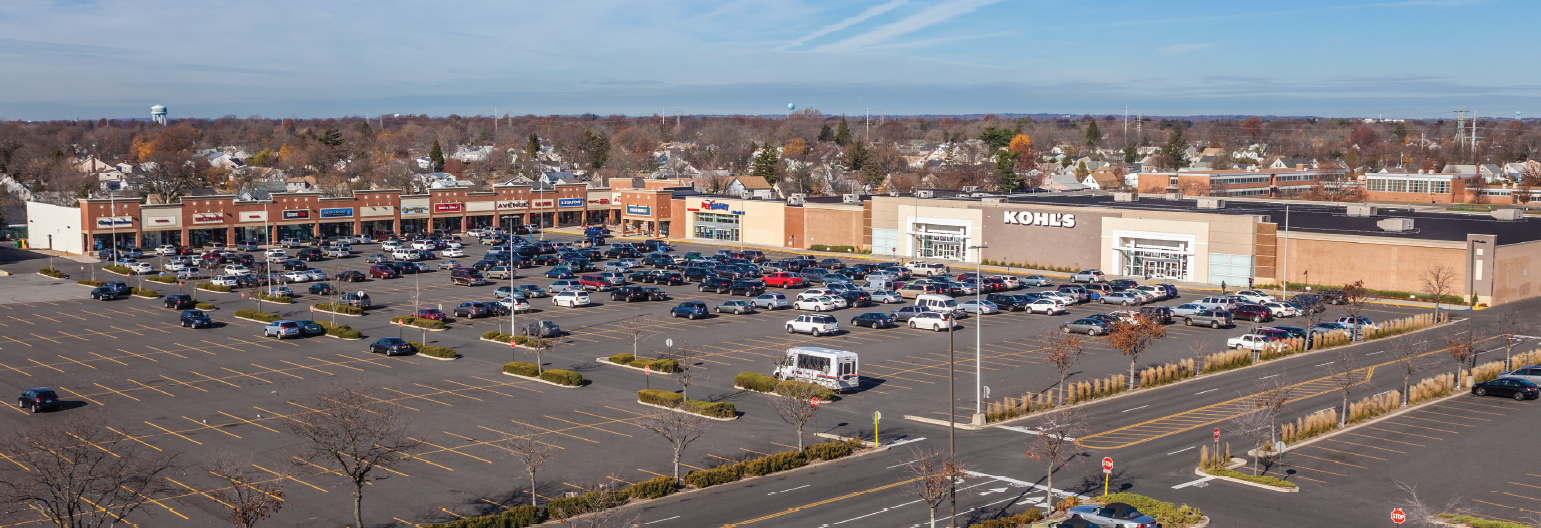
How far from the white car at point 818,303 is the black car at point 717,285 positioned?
29.0 feet

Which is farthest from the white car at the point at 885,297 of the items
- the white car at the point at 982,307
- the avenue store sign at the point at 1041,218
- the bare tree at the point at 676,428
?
the bare tree at the point at 676,428

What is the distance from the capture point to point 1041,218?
283 ft

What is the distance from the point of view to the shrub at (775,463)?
1288 inches

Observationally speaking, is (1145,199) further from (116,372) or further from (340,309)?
(116,372)

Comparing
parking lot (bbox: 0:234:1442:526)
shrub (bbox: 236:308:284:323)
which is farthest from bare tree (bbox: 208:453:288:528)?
shrub (bbox: 236:308:284:323)

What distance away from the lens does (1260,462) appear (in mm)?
33781

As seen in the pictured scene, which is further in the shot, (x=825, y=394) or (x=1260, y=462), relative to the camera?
(x=825, y=394)

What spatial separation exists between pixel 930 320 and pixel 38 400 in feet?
129

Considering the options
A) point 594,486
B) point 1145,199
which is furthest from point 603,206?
point 594,486

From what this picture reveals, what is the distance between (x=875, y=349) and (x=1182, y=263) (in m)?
35.0

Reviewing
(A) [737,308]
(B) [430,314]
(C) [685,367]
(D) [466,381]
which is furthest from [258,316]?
(C) [685,367]

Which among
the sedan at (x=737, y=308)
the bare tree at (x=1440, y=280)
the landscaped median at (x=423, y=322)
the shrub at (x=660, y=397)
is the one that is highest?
the bare tree at (x=1440, y=280)

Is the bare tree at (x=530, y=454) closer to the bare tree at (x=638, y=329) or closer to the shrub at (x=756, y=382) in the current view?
A: the shrub at (x=756, y=382)

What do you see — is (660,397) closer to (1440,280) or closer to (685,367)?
(685,367)
